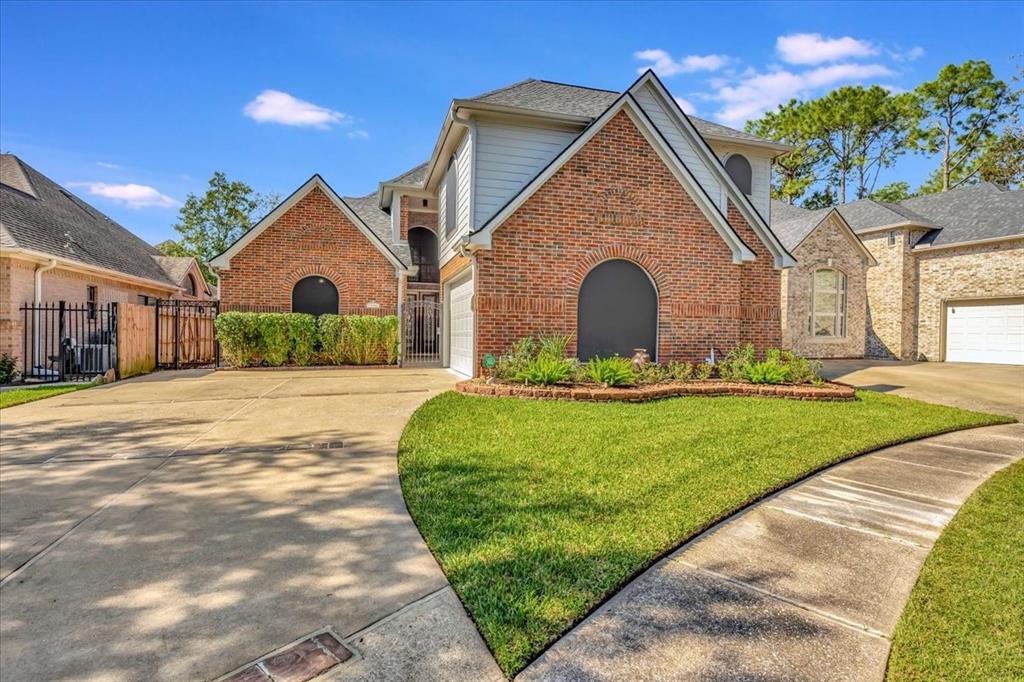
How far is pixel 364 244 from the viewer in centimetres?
1655

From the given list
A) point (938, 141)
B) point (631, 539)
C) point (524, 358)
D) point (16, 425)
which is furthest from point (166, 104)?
point (938, 141)

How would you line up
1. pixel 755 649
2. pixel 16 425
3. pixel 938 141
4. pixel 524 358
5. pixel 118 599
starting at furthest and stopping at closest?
pixel 938 141, pixel 524 358, pixel 16 425, pixel 118 599, pixel 755 649

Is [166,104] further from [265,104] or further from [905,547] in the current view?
[905,547]

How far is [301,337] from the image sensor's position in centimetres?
1455

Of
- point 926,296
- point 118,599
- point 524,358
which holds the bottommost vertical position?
point 118,599

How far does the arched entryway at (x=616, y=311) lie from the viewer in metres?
10.9

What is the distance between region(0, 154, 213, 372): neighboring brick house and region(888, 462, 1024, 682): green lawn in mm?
17745

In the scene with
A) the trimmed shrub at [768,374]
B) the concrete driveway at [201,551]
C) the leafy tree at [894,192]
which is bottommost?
the concrete driveway at [201,551]

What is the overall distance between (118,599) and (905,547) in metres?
4.76

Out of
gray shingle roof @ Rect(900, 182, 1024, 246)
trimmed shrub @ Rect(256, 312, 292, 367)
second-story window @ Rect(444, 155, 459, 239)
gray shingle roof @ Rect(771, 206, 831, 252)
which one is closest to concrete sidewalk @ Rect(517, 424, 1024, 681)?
second-story window @ Rect(444, 155, 459, 239)

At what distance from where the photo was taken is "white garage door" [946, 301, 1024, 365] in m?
18.2

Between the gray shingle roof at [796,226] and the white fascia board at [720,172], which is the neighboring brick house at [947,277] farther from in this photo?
the white fascia board at [720,172]

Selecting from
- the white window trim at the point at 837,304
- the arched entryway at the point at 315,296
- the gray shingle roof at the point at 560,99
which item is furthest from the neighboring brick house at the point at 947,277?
the arched entryway at the point at 315,296

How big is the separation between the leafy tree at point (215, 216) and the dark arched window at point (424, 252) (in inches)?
1134
